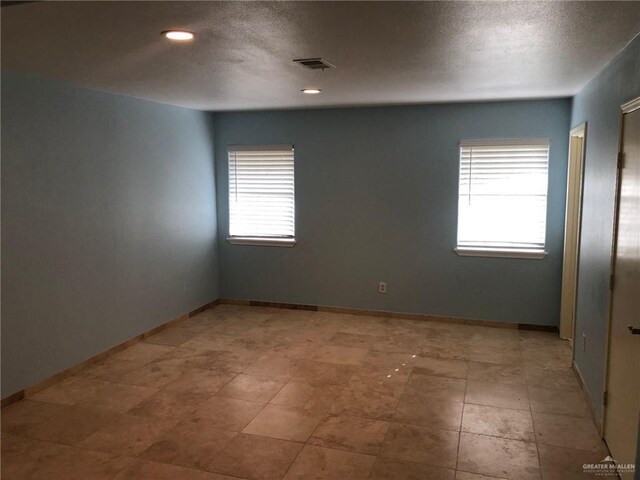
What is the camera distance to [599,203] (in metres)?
3.44

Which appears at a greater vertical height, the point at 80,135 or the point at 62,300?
the point at 80,135

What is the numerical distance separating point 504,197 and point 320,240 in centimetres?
202

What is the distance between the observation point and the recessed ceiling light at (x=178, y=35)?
8.35 ft

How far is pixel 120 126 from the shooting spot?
180 inches

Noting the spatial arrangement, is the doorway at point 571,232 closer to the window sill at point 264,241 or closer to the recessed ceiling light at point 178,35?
the window sill at point 264,241

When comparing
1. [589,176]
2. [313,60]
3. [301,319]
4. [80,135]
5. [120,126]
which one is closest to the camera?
[313,60]

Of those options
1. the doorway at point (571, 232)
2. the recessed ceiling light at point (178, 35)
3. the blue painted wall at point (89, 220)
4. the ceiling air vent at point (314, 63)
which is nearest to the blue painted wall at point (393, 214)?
the doorway at point (571, 232)

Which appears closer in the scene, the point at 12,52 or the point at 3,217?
the point at 12,52

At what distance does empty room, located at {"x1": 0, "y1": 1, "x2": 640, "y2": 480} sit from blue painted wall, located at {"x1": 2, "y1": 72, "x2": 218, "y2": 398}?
0.02 meters

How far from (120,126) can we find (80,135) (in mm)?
494

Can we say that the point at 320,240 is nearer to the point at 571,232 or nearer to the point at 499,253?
the point at 499,253

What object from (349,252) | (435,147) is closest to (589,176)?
(435,147)

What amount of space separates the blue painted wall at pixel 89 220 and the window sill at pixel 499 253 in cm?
293

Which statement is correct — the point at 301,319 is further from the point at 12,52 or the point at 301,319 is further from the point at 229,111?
the point at 12,52
